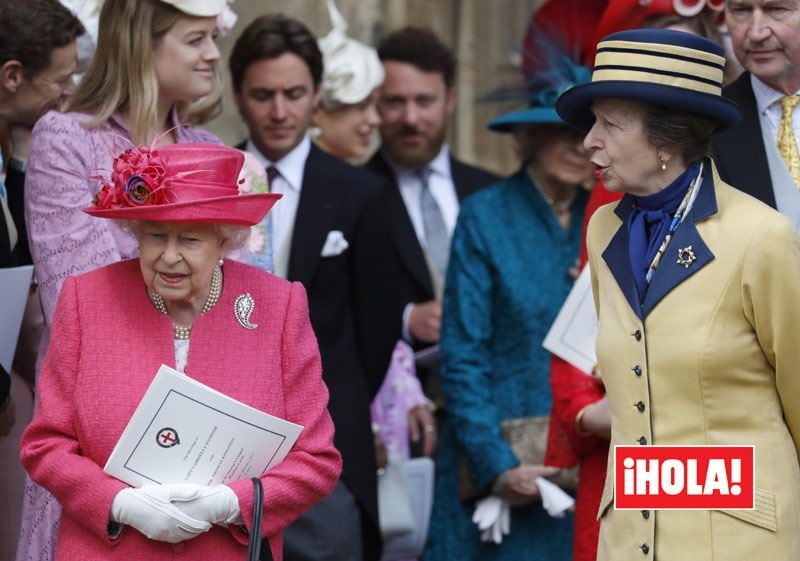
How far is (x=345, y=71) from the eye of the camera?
7098mm

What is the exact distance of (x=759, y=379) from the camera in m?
3.65

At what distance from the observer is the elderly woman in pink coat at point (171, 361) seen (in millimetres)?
3703

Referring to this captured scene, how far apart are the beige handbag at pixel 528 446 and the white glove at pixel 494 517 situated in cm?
4

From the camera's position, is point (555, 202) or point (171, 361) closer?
point (171, 361)

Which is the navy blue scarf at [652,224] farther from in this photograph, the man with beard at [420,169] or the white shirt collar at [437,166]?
the white shirt collar at [437,166]

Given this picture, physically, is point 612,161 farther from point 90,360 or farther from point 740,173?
point 90,360

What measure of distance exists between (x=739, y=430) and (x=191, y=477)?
4.11 feet

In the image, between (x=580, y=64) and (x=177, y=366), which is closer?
(x=177, y=366)

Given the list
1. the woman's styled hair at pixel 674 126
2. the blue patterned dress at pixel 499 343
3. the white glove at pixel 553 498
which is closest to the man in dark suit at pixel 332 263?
the blue patterned dress at pixel 499 343

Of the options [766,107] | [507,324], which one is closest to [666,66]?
[766,107]

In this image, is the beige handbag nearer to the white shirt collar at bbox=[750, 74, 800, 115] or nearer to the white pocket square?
the white pocket square

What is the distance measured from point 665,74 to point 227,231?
3.62 feet

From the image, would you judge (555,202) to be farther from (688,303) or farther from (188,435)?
(188,435)

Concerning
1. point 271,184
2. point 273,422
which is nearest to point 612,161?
point 273,422
